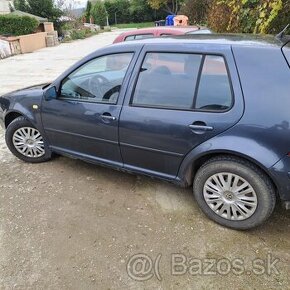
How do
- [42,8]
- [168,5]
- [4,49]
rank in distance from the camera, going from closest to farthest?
[4,49], [42,8], [168,5]

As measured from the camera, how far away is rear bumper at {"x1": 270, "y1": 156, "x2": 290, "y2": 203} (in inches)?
97.3

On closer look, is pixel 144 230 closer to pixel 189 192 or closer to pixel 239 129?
pixel 189 192

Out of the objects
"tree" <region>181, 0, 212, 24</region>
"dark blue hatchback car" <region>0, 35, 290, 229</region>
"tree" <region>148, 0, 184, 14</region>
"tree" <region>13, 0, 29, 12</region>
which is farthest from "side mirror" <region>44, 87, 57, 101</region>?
"tree" <region>148, 0, 184, 14</region>

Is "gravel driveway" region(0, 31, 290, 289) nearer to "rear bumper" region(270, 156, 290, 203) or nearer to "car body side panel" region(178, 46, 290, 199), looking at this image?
"rear bumper" region(270, 156, 290, 203)

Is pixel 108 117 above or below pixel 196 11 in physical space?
above

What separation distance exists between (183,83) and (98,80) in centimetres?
110

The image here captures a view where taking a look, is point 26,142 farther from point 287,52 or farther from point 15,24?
point 15,24

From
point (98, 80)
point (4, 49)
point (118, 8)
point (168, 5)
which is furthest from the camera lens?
point (118, 8)

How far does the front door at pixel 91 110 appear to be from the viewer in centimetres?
322

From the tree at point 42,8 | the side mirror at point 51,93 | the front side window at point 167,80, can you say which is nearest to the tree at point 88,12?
the tree at point 42,8

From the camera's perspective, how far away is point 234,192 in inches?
110

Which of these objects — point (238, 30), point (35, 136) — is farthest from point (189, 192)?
point (238, 30)

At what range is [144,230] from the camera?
9.75 ft

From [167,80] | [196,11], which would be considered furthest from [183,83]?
[196,11]
